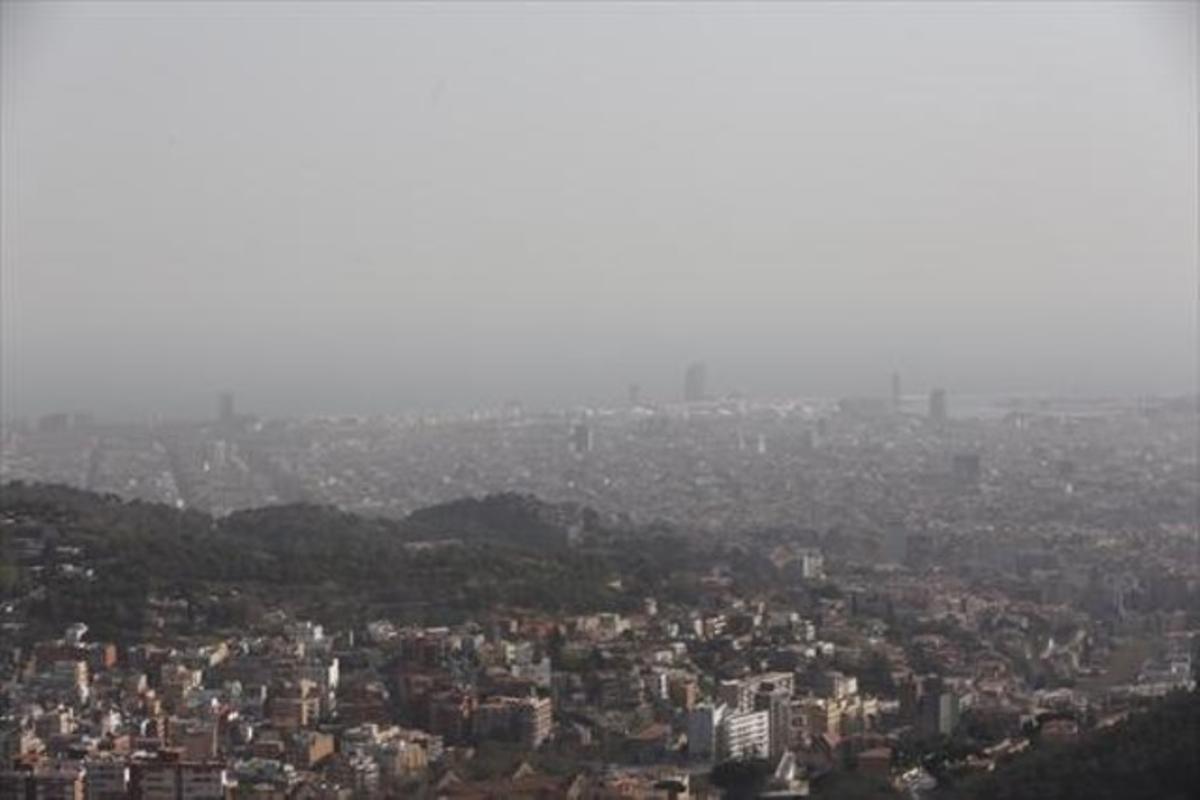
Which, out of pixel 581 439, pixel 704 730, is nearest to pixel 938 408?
pixel 581 439

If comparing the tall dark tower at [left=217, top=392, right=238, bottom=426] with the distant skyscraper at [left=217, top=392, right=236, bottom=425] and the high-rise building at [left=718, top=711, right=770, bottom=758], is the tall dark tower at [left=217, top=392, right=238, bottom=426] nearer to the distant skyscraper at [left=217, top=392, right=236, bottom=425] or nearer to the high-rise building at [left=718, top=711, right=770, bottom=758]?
the distant skyscraper at [left=217, top=392, right=236, bottom=425]

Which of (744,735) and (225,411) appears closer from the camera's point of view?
(744,735)

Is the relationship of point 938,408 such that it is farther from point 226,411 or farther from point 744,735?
point 744,735

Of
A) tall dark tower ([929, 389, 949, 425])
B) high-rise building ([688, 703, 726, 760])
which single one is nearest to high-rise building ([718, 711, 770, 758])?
high-rise building ([688, 703, 726, 760])

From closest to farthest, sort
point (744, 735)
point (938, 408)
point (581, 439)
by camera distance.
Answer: point (744, 735), point (581, 439), point (938, 408)

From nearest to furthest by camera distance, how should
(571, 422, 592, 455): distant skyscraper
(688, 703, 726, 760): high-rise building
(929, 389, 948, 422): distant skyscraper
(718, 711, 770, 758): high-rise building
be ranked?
(718, 711, 770, 758): high-rise building → (688, 703, 726, 760): high-rise building → (571, 422, 592, 455): distant skyscraper → (929, 389, 948, 422): distant skyscraper

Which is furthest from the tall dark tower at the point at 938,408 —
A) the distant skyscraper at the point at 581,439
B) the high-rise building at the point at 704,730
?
the high-rise building at the point at 704,730

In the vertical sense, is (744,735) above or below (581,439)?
below

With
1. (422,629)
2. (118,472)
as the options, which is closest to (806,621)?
(422,629)
